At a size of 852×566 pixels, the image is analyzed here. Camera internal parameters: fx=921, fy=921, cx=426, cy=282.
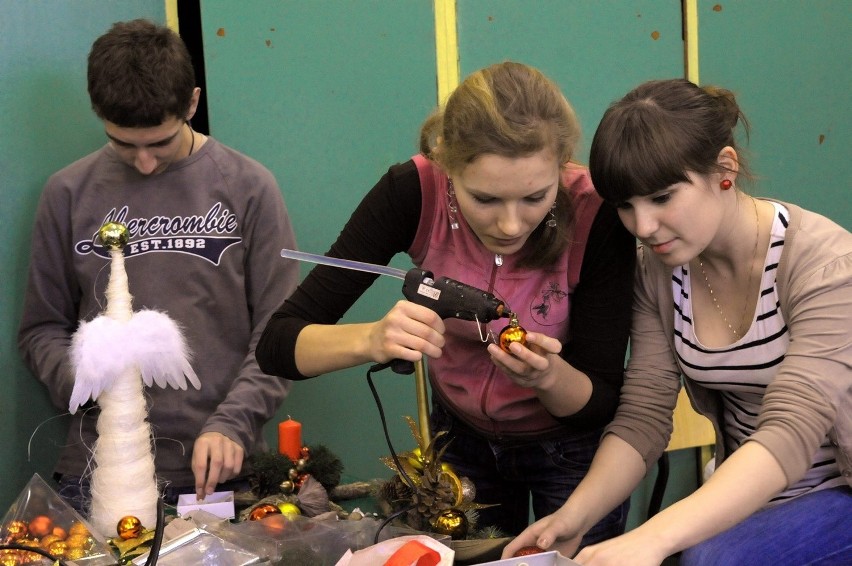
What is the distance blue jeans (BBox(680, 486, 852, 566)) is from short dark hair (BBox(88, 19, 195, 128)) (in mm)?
1230

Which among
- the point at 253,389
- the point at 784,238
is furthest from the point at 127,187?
the point at 784,238

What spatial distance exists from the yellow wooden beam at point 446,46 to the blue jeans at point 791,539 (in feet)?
4.67

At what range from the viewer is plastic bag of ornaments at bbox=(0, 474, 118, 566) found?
3.81ft

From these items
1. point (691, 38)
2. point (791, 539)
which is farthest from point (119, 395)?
point (691, 38)

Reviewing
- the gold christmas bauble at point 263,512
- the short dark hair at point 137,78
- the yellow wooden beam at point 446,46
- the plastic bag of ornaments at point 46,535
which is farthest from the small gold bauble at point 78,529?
the yellow wooden beam at point 446,46

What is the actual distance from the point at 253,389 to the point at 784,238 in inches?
40.3

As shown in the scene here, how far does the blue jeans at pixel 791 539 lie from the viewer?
1262mm

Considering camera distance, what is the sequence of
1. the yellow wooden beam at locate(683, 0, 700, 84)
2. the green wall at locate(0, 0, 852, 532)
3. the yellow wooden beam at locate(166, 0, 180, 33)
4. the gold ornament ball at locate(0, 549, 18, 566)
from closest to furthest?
the gold ornament ball at locate(0, 549, 18, 566), the green wall at locate(0, 0, 852, 532), the yellow wooden beam at locate(166, 0, 180, 33), the yellow wooden beam at locate(683, 0, 700, 84)

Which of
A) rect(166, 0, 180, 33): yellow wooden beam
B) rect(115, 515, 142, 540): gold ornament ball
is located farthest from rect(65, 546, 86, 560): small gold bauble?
rect(166, 0, 180, 33): yellow wooden beam

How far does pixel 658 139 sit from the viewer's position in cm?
122

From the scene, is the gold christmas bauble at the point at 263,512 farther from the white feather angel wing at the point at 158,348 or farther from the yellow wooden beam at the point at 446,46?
the yellow wooden beam at the point at 446,46

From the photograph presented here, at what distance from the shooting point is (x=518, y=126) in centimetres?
123

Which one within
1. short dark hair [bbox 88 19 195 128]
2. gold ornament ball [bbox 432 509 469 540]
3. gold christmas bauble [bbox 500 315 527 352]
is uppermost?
short dark hair [bbox 88 19 195 128]

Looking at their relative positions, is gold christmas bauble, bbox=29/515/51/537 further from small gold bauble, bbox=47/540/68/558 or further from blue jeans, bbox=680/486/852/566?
blue jeans, bbox=680/486/852/566
